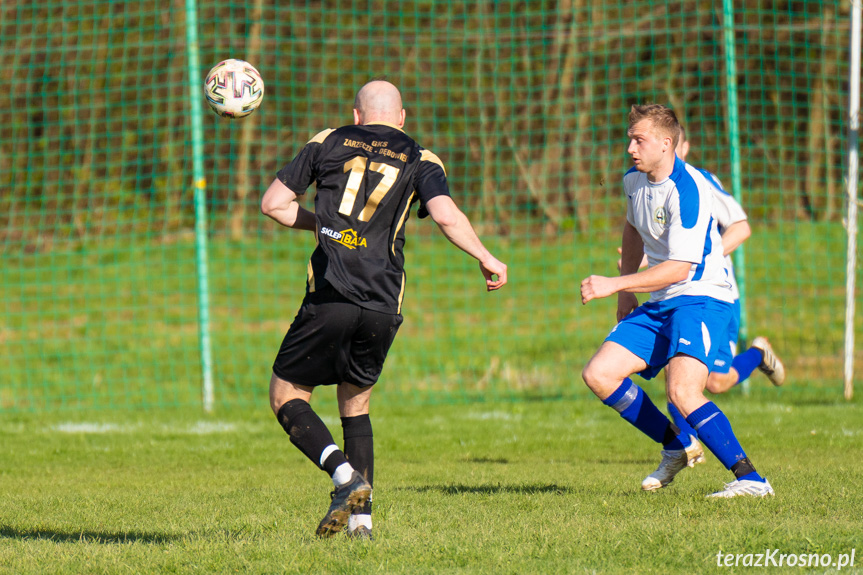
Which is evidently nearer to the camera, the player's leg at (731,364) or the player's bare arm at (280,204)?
the player's bare arm at (280,204)

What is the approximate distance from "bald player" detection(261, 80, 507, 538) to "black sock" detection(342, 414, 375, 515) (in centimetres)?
24

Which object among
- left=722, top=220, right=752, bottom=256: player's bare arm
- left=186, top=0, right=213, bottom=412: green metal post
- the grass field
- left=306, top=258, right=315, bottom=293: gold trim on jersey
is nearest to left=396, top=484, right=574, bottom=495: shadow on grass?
left=306, top=258, right=315, bottom=293: gold trim on jersey

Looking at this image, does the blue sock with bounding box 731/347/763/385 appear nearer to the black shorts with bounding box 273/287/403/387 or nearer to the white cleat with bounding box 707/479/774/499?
the white cleat with bounding box 707/479/774/499

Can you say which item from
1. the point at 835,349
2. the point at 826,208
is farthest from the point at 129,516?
the point at 826,208

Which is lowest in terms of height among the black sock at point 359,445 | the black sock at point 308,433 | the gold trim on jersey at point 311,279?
the black sock at point 359,445

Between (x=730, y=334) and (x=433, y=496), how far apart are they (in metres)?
2.09

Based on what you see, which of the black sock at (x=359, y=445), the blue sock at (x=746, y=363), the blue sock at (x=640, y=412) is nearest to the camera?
the black sock at (x=359, y=445)

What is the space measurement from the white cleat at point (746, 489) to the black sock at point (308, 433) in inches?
76.5

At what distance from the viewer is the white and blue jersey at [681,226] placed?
15.7 ft

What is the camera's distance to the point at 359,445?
441 cm

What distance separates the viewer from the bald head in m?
4.29

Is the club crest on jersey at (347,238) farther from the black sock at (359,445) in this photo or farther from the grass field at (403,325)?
the grass field at (403,325)

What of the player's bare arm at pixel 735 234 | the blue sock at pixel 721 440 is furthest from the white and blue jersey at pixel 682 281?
the player's bare arm at pixel 735 234

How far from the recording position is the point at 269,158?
1405 cm
